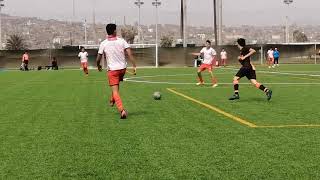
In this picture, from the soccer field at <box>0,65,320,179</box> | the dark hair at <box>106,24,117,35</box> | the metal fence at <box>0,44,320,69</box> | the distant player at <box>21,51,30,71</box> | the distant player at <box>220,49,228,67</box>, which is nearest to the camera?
the soccer field at <box>0,65,320,179</box>

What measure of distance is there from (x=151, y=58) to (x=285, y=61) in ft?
49.5

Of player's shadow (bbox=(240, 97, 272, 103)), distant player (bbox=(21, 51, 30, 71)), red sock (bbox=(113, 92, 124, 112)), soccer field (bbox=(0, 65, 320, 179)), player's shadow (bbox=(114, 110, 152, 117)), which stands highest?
distant player (bbox=(21, 51, 30, 71))

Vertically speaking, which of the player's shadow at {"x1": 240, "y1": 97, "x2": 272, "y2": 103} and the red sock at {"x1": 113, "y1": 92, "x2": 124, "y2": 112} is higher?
the red sock at {"x1": 113, "y1": 92, "x2": 124, "y2": 112}

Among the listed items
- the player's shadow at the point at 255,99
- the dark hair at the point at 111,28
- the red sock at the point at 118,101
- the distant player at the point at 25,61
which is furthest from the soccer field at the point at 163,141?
the distant player at the point at 25,61

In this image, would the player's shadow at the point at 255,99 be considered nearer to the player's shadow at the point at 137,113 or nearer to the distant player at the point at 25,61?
the player's shadow at the point at 137,113

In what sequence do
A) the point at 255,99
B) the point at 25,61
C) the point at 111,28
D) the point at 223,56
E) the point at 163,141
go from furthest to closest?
the point at 223,56 < the point at 25,61 < the point at 255,99 < the point at 111,28 < the point at 163,141

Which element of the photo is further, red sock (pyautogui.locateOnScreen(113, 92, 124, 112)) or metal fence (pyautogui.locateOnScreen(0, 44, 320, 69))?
metal fence (pyautogui.locateOnScreen(0, 44, 320, 69))

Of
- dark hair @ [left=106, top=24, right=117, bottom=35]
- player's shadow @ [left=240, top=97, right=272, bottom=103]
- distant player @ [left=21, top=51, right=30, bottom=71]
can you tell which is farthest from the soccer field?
distant player @ [left=21, top=51, right=30, bottom=71]

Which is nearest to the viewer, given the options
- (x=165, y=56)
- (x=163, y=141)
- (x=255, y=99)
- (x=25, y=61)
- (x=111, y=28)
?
(x=163, y=141)

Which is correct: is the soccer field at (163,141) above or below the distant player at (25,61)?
below

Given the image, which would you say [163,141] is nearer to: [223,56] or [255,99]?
[255,99]

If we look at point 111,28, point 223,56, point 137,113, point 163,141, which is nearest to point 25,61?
point 223,56

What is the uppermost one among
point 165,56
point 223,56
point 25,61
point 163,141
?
point 165,56

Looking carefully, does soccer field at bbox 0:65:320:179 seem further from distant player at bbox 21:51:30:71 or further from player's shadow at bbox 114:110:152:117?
distant player at bbox 21:51:30:71
